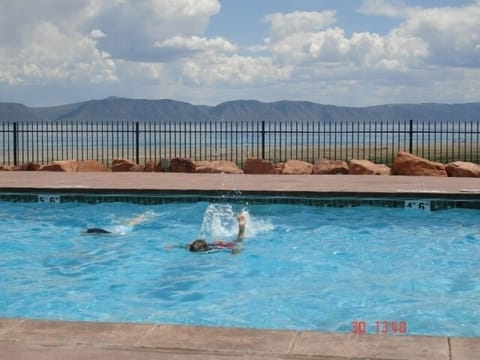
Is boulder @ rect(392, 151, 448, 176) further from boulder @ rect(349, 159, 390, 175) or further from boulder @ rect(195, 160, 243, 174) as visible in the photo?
boulder @ rect(195, 160, 243, 174)

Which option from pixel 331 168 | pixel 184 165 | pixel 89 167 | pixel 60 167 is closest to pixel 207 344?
pixel 331 168

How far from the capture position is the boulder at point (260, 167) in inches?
695

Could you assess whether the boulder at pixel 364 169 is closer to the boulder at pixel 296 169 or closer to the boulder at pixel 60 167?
the boulder at pixel 296 169

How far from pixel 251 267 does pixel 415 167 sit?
27.5 feet

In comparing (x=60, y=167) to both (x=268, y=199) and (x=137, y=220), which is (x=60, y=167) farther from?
(x=268, y=199)

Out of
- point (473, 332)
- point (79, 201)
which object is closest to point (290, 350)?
point (473, 332)

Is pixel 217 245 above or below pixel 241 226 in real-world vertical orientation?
below

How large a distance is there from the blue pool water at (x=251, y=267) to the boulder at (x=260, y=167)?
16.2ft

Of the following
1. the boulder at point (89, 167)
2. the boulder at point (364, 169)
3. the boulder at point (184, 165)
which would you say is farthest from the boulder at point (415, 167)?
the boulder at point (89, 167)

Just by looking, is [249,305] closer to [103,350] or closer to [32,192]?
[103,350]

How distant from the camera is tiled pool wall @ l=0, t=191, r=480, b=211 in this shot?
12.5 meters

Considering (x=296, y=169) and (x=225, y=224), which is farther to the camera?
(x=296, y=169)

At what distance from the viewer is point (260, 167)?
17.7 metres

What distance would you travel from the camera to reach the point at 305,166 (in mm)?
17750
